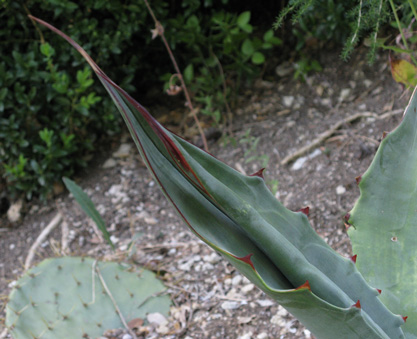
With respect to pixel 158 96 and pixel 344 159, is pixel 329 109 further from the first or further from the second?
pixel 158 96

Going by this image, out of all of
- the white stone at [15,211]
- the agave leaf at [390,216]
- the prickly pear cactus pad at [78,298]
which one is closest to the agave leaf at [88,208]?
the prickly pear cactus pad at [78,298]

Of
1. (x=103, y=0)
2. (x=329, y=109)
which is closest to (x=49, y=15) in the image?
(x=103, y=0)

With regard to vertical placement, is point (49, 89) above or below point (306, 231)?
below

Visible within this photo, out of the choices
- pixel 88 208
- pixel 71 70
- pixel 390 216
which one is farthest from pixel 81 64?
pixel 390 216

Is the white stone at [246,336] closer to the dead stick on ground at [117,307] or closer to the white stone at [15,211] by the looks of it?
the dead stick on ground at [117,307]

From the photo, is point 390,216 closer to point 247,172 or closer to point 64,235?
point 247,172

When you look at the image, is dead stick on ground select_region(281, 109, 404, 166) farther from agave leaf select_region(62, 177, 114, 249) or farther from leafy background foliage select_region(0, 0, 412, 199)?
agave leaf select_region(62, 177, 114, 249)
